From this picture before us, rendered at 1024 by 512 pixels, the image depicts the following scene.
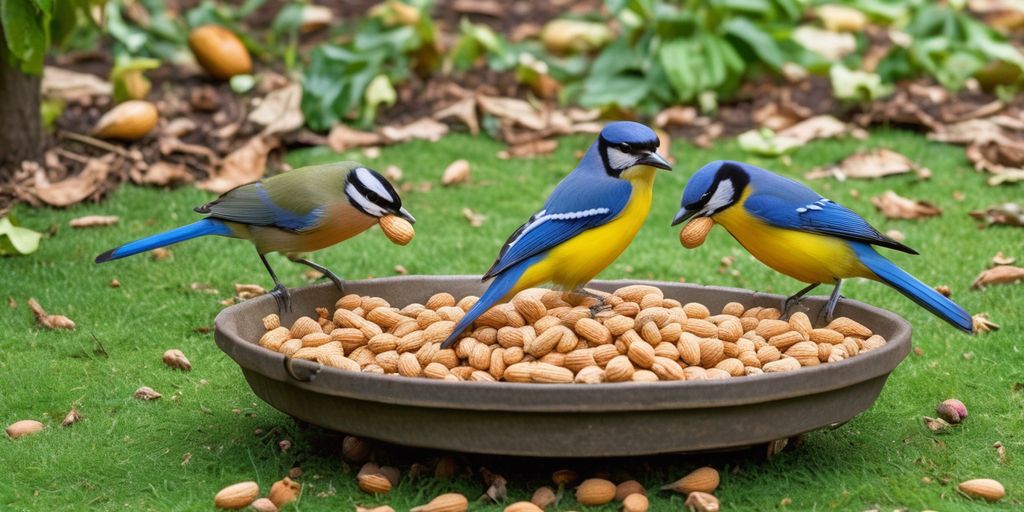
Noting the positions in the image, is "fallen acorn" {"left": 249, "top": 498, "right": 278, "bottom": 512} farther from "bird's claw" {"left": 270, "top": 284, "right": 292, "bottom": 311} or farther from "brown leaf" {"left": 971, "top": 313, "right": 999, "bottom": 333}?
"brown leaf" {"left": 971, "top": 313, "right": 999, "bottom": 333}

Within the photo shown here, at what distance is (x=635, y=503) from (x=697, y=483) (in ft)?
0.69

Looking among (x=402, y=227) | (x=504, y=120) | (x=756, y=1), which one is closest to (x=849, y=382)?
(x=402, y=227)

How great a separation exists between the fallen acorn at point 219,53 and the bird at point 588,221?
4.34m

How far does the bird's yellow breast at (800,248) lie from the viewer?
12.5ft

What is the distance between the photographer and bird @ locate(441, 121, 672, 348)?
11.7 feet

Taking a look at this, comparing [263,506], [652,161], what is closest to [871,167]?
[652,161]

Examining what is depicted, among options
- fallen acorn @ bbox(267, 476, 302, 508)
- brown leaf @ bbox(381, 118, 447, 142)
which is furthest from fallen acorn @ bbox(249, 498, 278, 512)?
brown leaf @ bbox(381, 118, 447, 142)

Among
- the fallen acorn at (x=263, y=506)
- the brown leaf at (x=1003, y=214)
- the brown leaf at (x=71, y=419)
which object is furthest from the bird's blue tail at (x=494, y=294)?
the brown leaf at (x=1003, y=214)

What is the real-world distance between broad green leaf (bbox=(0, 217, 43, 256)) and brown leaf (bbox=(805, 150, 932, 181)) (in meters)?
3.85

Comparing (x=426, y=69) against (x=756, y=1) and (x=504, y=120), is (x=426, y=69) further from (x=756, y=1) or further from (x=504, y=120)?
(x=756, y=1)

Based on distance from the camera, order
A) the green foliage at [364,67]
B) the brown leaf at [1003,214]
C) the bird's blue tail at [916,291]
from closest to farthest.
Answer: the bird's blue tail at [916,291] < the brown leaf at [1003,214] < the green foliage at [364,67]

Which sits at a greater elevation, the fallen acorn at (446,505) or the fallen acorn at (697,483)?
the fallen acorn at (446,505)

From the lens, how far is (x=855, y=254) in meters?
3.80

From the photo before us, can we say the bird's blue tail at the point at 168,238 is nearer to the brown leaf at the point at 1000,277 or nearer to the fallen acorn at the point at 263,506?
the fallen acorn at the point at 263,506
